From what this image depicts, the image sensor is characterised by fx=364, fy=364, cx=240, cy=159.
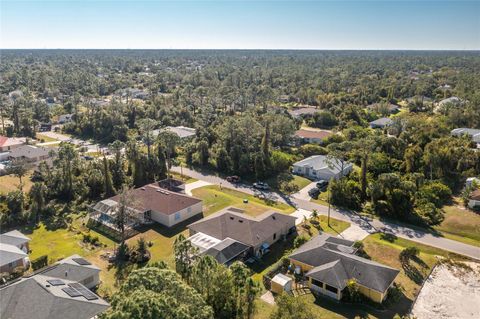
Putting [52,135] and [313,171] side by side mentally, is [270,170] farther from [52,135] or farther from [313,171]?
[52,135]

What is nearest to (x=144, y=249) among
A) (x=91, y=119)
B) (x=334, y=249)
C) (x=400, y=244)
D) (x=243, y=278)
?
(x=243, y=278)

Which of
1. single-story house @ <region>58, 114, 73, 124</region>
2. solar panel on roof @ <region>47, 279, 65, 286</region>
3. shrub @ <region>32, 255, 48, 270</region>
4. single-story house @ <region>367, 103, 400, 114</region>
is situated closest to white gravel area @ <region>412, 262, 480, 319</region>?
solar panel on roof @ <region>47, 279, 65, 286</region>

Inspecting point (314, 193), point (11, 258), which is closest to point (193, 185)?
point (314, 193)

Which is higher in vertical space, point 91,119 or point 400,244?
point 91,119

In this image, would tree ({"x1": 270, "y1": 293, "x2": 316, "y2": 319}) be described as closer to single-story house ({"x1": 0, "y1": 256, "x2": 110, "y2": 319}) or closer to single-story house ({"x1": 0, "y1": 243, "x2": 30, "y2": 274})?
single-story house ({"x1": 0, "y1": 256, "x2": 110, "y2": 319})

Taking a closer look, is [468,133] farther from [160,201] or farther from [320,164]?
[160,201]

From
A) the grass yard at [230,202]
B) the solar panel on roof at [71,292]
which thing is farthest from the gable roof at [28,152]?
the solar panel on roof at [71,292]
